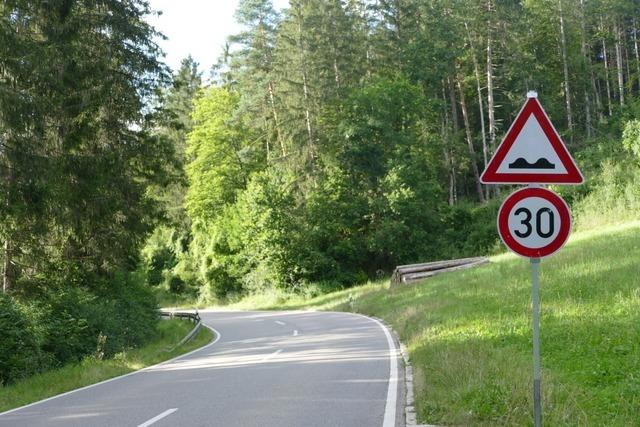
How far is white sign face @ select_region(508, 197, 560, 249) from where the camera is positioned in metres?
5.54

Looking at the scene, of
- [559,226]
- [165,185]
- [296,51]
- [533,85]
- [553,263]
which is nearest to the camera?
[559,226]

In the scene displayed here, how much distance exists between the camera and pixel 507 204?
564 cm

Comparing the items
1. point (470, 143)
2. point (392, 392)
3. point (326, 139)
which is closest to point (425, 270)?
point (326, 139)

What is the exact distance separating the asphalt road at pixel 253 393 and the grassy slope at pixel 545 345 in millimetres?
816

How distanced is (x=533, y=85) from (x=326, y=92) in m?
15.8

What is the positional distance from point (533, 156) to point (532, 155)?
0.01 meters

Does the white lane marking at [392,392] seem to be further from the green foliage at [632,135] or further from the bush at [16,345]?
the green foliage at [632,135]

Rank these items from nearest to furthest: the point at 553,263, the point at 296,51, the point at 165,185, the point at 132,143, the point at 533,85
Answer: the point at 553,263, the point at 132,143, the point at 165,185, the point at 296,51, the point at 533,85

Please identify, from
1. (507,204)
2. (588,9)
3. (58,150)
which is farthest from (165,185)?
(588,9)

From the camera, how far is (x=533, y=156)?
18.7 ft

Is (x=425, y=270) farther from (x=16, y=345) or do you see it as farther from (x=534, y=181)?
(x=534, y=181)

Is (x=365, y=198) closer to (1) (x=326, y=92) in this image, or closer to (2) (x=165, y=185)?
(1) (x=326, y=92)

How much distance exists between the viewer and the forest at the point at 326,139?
21656mm

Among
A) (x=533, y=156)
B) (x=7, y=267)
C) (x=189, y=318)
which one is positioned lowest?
(x=189, y=318)
